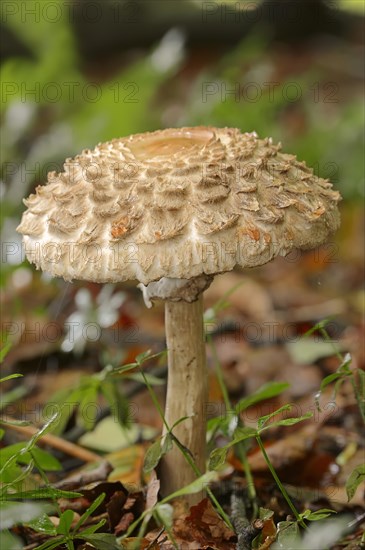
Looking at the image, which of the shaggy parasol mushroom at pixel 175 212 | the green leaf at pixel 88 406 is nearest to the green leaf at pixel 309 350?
the green leaf at pixel 88 406

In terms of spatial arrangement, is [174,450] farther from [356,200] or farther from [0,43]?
[0,43]

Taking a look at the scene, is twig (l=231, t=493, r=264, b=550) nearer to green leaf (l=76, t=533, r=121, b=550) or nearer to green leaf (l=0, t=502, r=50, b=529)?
green leaf (l=76, t=533, r=121, b=550)

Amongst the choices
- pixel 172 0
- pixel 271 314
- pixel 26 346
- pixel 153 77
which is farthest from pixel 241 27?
pixel 26 346

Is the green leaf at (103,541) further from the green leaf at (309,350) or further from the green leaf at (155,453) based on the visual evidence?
the green leaf at (309,350)

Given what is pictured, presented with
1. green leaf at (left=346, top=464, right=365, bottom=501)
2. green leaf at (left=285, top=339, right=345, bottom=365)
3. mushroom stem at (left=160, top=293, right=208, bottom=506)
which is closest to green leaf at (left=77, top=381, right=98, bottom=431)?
mushroom stem at (left=160, top=293, right=208, bottom=506)

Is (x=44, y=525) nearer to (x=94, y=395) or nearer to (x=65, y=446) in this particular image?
(x=94, y=395)
